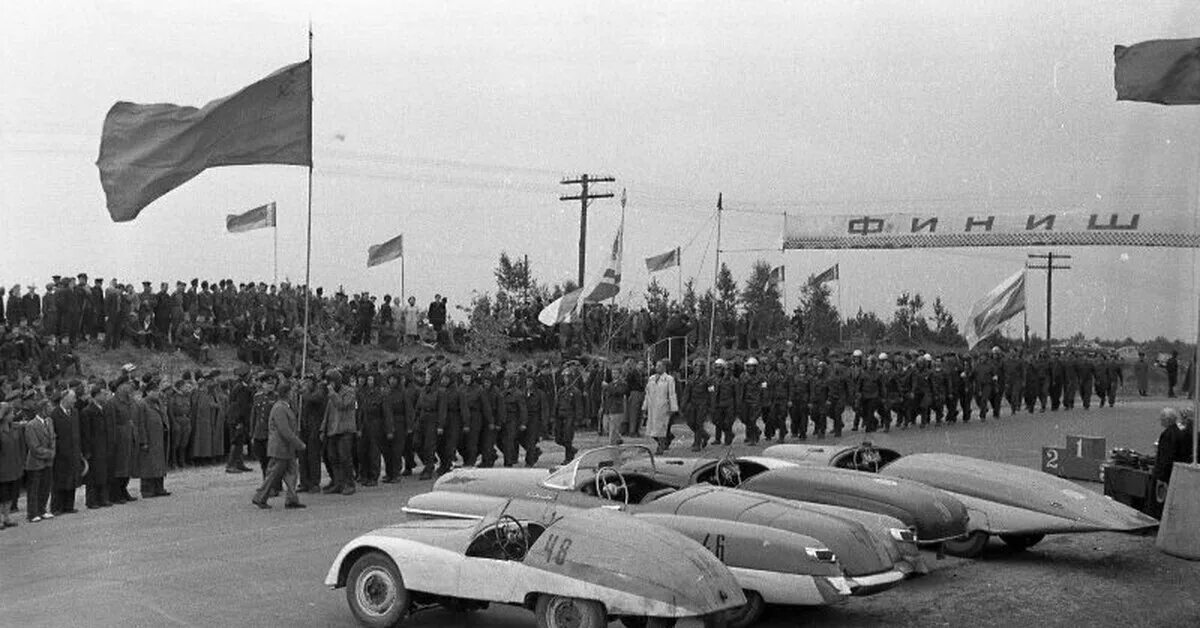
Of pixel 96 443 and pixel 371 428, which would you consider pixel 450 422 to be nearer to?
pixel 371 428

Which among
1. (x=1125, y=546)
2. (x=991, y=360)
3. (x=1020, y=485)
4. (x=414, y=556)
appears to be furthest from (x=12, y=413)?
(x=991, y=360)

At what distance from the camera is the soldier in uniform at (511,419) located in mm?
21016

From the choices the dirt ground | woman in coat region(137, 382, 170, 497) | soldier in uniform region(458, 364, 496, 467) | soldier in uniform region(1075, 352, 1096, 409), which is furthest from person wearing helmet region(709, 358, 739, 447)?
soldier in uniform region(1075, 352, 1096, 409)

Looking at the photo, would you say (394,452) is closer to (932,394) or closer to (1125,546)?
(1125,546)

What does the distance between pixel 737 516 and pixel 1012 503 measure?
3882 millimetres

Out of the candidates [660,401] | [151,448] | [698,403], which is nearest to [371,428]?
Answer: [151,448]

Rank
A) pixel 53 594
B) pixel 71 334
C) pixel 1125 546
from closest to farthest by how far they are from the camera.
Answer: pixel 53 594
pixel 1125 546
pixel 71 334

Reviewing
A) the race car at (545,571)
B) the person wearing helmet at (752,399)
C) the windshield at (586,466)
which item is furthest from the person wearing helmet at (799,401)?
the race car at (545,571)

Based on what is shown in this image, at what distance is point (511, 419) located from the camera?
835 inches

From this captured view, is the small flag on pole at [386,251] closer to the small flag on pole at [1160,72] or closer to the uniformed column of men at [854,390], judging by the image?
the uniformed column of men at [854,390]

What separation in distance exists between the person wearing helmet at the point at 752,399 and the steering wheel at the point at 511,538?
56.2ft

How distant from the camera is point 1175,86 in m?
12.8

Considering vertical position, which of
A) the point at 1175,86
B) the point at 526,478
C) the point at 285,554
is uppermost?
the point at 1175,86

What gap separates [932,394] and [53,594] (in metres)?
23.6
